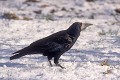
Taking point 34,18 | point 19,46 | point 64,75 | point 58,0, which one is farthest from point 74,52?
point 58,0

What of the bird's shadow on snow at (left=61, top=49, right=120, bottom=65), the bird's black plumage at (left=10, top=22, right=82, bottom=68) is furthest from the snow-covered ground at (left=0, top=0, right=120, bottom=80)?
the bird's black plumage at (left=10, top=22, right=82, bottom=68)

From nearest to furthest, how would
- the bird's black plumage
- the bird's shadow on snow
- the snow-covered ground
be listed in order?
the snow-covered ground
the bird's black plumage
the bird's shadow on snow

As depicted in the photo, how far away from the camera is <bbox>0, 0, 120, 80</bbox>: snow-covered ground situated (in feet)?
23.2

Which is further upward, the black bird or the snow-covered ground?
the black bird

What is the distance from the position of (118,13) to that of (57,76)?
8511 millimetres

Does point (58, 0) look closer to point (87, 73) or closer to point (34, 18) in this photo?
point (34, 18)

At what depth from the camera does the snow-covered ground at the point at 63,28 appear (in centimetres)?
706

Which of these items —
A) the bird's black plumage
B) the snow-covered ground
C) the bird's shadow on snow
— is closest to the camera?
the snow-covered ground

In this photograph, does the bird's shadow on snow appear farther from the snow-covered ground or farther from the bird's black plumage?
the bird's black plumage

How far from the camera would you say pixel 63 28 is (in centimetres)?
1160

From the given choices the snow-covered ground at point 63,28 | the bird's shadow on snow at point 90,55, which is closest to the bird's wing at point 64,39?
the snow-covered ground at point 63,28

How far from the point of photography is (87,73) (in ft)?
23.1

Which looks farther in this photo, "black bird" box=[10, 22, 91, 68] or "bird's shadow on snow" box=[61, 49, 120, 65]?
"bird's shadow on snow" box=[61, 49, 120, 65]

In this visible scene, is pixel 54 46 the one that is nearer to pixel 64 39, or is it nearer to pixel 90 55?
pixel 64 39
